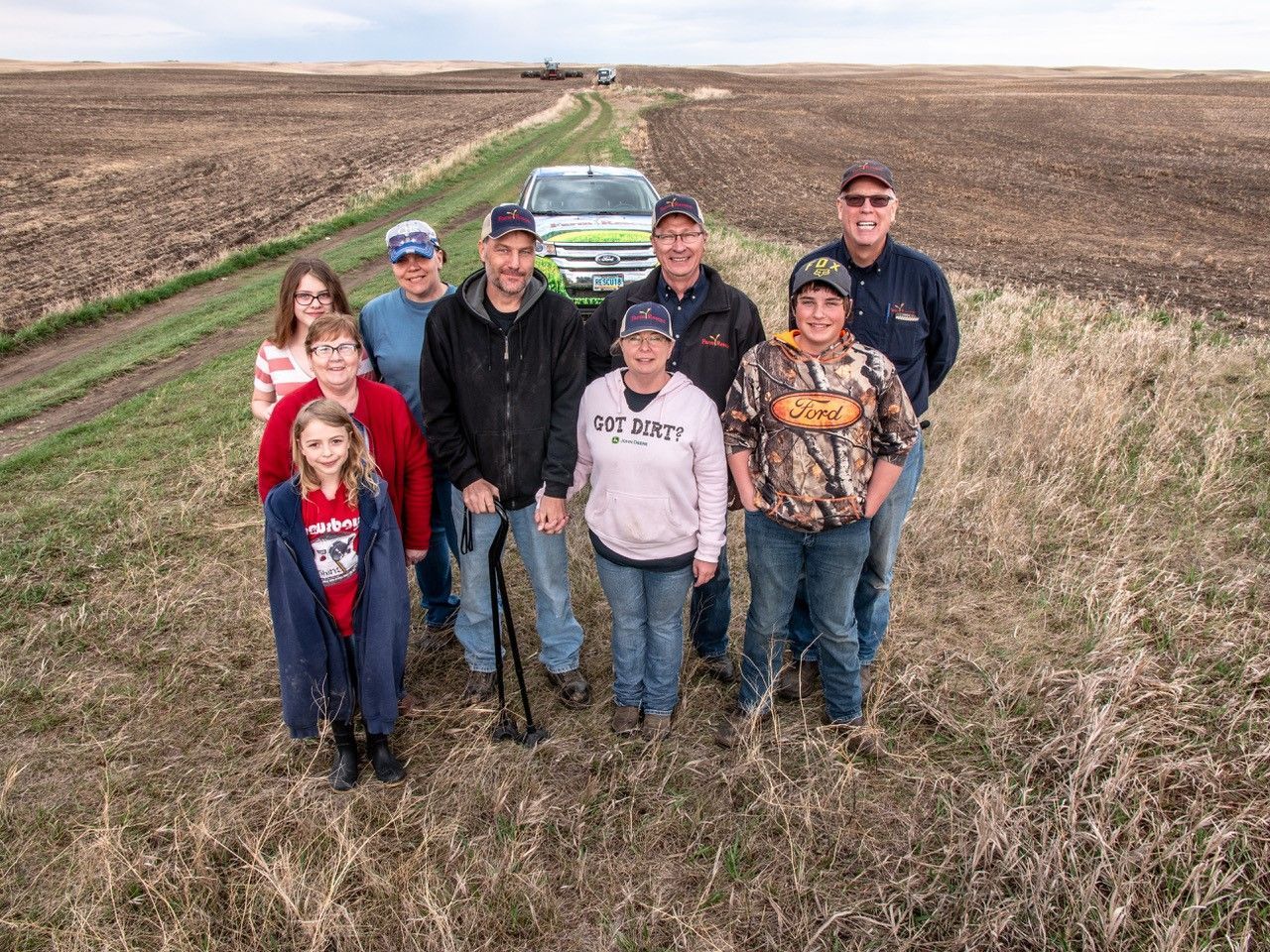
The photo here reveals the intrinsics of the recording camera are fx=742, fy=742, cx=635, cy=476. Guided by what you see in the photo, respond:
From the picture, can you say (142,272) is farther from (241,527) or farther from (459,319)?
(459,319)

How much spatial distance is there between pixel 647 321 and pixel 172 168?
27.9 metres

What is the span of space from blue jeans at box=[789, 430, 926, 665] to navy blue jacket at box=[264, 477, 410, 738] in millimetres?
1778

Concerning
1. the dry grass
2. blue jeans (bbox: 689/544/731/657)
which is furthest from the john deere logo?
the dry grass

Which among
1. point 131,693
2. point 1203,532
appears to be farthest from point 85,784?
point 1203,532

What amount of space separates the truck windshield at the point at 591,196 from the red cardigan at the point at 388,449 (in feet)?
23.9

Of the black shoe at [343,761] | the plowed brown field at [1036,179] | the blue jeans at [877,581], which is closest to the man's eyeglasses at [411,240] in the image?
the black shoe at [343,761]

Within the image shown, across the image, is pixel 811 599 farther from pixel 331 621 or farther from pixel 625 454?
pixel 331 621

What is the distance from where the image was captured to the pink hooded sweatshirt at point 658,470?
2.84 metres

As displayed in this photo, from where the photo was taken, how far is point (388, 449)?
3076 millimetres

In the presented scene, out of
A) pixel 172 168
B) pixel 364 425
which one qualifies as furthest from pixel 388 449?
pixel 172 168

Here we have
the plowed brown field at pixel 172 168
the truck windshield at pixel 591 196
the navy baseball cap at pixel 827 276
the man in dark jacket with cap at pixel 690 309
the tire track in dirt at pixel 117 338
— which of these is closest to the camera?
the navy baseball cap at pixel 827 276

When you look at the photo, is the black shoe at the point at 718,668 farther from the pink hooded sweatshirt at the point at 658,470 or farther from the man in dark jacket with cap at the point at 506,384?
the man in dark jacket with cap at the point at 506,384

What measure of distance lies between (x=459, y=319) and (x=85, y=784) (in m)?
2.36

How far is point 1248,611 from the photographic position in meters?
3.58
